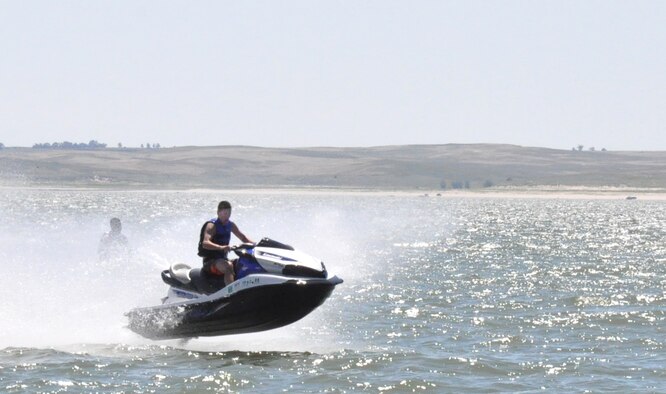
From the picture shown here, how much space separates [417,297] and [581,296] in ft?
11.3

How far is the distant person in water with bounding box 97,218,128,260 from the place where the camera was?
28.0m

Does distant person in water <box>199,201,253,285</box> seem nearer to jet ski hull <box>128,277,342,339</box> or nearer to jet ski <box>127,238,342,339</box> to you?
jet ski <box>127,238,342,339</box>

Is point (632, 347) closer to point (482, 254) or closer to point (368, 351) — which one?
point (368, 351)

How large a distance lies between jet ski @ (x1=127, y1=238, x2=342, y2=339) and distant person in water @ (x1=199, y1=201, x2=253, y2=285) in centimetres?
12

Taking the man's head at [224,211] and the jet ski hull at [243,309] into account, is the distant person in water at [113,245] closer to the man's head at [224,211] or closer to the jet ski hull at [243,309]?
the jet ski hull at [243,309]

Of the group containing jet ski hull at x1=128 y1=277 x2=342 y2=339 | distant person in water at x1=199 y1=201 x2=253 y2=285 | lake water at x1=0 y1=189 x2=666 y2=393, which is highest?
distant person in water at x1=199 y1=201 x2=253 y2=285

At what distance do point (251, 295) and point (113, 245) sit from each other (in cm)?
1103

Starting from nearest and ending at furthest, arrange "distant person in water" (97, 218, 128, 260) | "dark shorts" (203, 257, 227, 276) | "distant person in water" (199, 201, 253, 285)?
"distant person in water" (199, 201, 253, 285), "dark shorts" (203, 257, 227, 276), "distant person in water" (97, 218, 128, 260)

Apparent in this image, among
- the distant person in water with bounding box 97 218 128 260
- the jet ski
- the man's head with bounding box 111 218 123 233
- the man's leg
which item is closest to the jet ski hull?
the jet ski

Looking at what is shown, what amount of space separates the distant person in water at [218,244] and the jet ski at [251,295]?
121mm

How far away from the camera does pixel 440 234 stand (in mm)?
58438

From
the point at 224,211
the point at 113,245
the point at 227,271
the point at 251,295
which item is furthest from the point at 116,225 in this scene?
the point at 251,295

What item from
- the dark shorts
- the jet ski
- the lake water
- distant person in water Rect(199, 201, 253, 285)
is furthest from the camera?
the dark shorts

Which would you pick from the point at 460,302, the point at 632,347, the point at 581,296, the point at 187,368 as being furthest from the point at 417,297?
the point at 187,368
